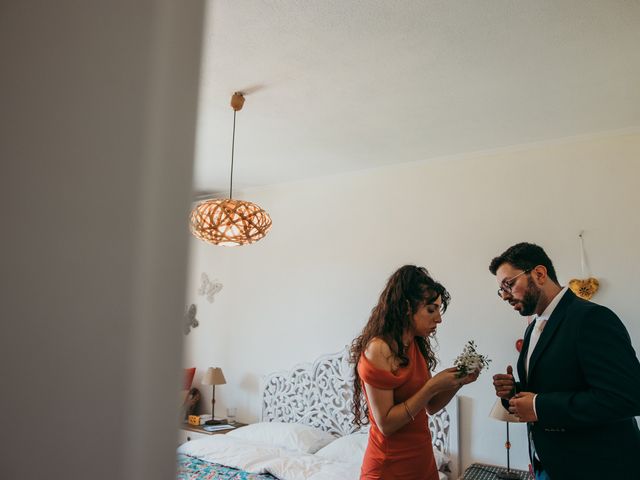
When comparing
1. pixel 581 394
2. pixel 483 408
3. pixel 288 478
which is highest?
pixel 581 394

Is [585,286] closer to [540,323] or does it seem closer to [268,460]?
[540,323]

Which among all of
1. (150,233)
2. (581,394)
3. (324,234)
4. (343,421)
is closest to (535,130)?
(324,234)

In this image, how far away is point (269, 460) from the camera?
3.01 meters

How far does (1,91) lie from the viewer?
14.4 inches

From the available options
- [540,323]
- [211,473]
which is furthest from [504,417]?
[211,473]

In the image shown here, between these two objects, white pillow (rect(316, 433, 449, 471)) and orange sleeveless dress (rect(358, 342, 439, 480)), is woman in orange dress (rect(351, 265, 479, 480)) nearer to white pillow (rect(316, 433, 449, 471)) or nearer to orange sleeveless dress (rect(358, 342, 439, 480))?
orange sleeveless dress (rect(358, 342, 439, 480))

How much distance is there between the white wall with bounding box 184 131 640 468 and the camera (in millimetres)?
3072

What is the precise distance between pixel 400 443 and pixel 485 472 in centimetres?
180

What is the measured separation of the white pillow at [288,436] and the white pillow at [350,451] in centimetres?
12

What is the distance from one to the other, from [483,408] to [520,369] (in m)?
1.60

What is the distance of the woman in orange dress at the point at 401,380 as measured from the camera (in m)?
1.58

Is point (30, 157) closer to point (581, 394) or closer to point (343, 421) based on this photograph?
point (581, 394)

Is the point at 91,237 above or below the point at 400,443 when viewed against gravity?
above

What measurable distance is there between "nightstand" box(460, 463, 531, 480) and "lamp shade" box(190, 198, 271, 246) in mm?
2028
